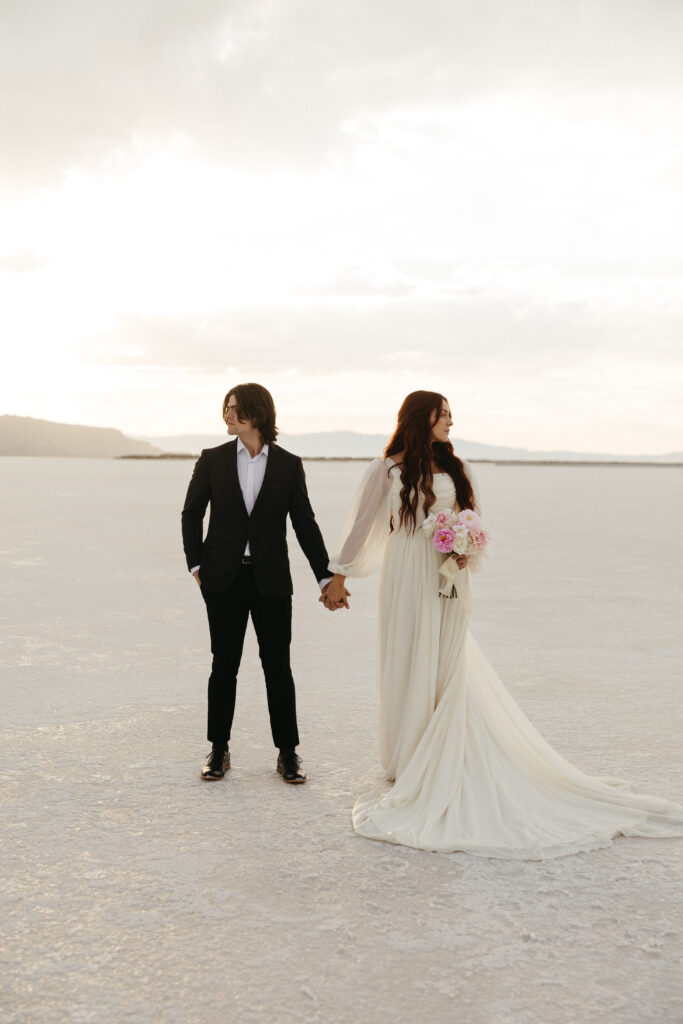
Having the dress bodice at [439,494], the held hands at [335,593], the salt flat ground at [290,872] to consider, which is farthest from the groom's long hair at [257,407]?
the salt flat ground at [290,872]

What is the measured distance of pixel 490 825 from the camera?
408 cm

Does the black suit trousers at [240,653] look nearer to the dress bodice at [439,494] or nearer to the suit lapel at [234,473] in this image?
the suit lapel at [234,473]

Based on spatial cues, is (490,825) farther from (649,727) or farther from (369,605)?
(369,605)

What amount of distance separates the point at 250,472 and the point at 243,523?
272mm

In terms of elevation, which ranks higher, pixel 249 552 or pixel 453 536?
pixel 453 536

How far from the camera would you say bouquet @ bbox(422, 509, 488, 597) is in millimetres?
4535

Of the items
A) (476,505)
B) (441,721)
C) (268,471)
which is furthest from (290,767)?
(476,505)

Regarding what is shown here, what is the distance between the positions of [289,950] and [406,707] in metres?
1.70

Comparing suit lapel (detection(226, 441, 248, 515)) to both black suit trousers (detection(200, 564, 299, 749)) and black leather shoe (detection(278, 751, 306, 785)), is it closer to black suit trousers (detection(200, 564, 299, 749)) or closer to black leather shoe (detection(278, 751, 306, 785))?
black suit trousers (detection(200, 564, 299, 749))

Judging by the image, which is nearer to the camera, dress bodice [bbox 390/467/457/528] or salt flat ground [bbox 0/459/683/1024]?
salt flat ground [bbox 0/459/683/1024]

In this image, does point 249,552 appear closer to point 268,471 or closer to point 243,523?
point 243,523

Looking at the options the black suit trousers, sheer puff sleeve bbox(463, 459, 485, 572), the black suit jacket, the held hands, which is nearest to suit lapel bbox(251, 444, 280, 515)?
the black suit jacket

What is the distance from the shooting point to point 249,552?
4.83 m

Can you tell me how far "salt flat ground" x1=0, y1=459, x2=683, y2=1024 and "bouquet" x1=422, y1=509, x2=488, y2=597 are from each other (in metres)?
1.15
